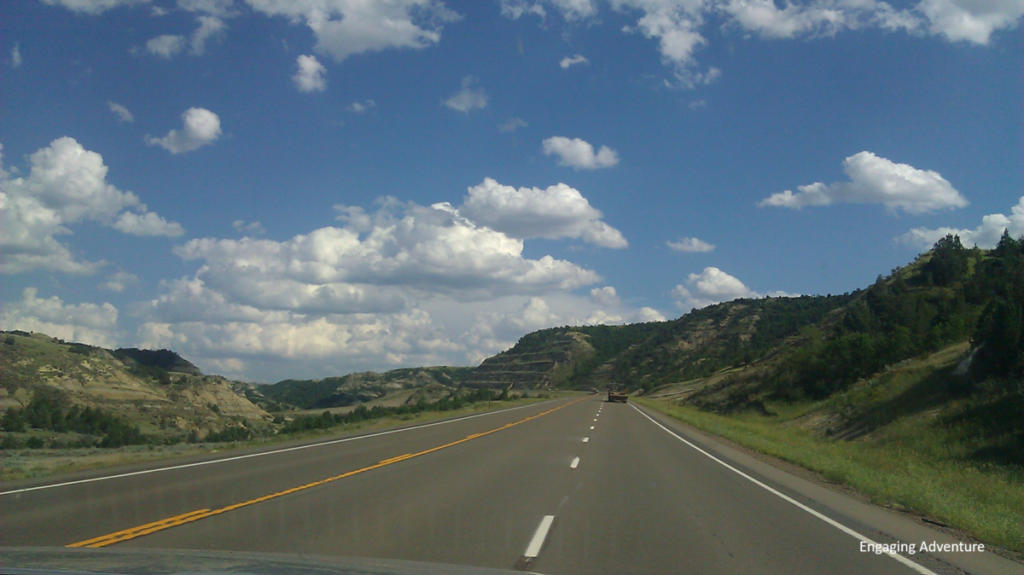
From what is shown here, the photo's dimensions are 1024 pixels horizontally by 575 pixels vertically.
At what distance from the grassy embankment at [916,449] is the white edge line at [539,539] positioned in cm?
575

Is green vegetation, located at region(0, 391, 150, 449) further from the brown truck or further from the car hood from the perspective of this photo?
the brown truck

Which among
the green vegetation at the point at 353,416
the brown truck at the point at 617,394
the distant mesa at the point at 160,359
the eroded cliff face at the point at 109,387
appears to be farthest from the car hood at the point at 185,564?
the distant mesa at the point at 160,359

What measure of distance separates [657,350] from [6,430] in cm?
15522

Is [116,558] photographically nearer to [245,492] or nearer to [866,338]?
[245,492]

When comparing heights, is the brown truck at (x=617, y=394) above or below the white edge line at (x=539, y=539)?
below

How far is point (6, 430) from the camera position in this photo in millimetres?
38719

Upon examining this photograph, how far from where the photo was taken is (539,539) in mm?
8359

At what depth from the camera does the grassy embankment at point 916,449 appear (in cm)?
1102

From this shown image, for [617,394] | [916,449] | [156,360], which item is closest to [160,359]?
[156,360]

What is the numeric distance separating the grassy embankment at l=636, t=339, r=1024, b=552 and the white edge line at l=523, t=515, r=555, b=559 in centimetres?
575

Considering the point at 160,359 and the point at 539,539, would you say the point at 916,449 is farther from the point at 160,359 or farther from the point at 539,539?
the point at 160,359

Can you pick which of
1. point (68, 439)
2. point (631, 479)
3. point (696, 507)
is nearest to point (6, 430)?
point (68, 439)

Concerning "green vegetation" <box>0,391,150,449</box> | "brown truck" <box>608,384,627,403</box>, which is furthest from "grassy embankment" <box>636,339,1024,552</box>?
"brown truck" <box>608,384,627,403</box>

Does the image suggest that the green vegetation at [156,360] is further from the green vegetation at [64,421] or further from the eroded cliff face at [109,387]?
the green vegetation at [64,421]
